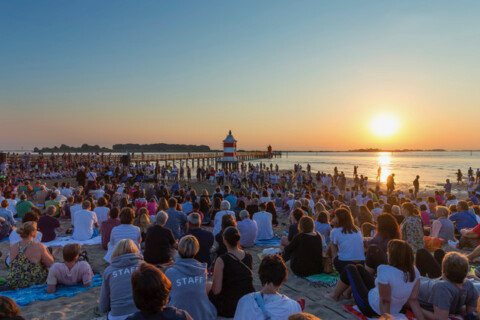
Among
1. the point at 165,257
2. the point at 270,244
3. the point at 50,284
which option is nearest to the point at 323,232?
the point at 270,244

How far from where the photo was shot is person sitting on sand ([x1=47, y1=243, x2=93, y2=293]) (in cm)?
451

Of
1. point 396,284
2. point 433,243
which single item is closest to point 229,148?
point 433,243

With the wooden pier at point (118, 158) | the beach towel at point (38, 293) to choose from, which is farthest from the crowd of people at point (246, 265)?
the wooden pier at point (118, 158)

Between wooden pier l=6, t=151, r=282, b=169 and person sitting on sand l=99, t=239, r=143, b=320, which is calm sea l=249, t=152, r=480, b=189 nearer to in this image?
wooden pier l=6, t=151, r=282, b=169

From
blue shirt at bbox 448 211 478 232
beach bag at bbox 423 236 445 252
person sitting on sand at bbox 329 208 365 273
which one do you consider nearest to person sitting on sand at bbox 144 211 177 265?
person sitting on sand at bbox 329 208 365 273

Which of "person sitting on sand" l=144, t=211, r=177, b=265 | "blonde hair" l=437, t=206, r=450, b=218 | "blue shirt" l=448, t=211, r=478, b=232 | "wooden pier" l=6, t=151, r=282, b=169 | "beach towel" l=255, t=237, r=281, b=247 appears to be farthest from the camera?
"wooden pier" l=6, t=151, r=282, b=169

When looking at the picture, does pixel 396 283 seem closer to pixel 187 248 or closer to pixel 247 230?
pixel 187 248

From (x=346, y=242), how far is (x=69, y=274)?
4.38 m

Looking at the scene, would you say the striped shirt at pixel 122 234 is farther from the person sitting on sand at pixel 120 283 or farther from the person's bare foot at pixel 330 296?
the person's bare foot at pixel 330 296

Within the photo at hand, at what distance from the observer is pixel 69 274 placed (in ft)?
15.6

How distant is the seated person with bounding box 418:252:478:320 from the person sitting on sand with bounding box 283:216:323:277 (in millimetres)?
1841

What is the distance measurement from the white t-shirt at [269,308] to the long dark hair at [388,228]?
251 centimetres

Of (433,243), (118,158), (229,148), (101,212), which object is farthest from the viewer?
(118,158)

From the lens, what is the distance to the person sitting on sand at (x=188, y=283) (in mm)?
3273
